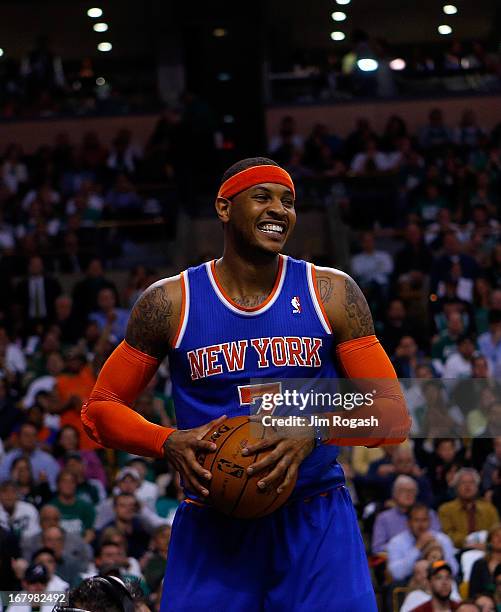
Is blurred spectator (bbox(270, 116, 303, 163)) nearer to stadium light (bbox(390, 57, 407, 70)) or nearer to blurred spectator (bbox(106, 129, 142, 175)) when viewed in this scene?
blurred spectator (bbox(106, 129, 142, 175))

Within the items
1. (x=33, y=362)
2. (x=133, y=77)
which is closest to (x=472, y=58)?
(x=133, y=77)

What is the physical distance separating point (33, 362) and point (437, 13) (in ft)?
43.3

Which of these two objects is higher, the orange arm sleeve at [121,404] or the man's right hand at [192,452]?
the orange arm sleeve at [121,404]

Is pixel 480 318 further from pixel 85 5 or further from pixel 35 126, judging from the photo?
pixel 85 5

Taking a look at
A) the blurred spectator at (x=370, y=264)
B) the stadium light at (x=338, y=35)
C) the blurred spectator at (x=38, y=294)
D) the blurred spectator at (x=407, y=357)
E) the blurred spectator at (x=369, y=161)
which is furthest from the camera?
the stadium light at (x=338, y=35)

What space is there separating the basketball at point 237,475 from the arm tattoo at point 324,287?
0.59m

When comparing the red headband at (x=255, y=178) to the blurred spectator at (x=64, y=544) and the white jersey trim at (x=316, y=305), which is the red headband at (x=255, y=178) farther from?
the blurred spectator at (x=64, y=544)

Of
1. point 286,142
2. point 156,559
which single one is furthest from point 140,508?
point 286,142

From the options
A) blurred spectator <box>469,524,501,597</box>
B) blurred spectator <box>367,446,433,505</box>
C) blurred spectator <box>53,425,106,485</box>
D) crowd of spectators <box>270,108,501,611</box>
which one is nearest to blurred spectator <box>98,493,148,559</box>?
blurred spectator <box>53,425,106,485</box>

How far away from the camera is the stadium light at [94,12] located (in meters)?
23.0

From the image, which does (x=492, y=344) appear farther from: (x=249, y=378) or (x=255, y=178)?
(x=249, y=378)

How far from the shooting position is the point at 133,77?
2397 centimetres

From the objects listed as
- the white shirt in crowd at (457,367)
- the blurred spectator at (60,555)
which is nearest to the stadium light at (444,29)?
the white shirt in crowd at (457,367)

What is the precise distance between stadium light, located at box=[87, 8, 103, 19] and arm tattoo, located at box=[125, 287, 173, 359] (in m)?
19.3
